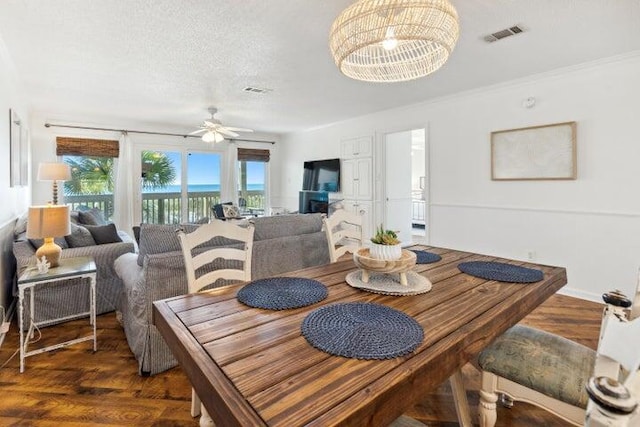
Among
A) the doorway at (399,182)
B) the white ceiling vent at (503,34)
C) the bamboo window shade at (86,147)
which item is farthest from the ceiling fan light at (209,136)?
the white ceiling vent at (503,34)

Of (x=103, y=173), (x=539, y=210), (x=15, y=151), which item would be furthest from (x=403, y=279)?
(x=103, y=173)

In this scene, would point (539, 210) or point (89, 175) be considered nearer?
point (539, 210)

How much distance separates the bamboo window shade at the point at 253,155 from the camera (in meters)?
7.15

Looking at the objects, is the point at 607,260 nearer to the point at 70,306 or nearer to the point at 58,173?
the point at 70,306

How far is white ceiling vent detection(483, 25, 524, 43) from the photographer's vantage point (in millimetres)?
2508

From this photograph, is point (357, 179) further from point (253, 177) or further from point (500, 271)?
point (500, 271)

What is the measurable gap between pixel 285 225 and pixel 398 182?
3.26 metres

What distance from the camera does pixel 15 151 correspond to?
10.6ft

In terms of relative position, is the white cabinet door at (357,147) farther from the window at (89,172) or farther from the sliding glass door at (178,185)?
the window at (89,172)

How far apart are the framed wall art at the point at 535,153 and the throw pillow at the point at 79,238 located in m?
4.43

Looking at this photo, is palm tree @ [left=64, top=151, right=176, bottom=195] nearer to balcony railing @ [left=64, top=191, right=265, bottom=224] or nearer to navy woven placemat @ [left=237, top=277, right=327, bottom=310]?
balcony railing @ [left=64, top=191, right=265, bottom=224]

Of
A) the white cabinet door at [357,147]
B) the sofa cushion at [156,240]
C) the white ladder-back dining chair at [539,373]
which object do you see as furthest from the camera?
the white cabinet door at [357,147]

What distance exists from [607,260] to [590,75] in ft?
6.04

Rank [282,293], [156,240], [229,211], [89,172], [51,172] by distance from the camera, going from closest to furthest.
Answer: [282,293] < [156,240] < [51,172] < [229,211] < [89,172]
